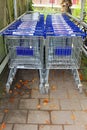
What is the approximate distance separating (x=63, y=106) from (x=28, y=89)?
71 cm

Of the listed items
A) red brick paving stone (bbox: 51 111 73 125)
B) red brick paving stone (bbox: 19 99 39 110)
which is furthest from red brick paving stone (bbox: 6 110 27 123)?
red brick paving stone (bbox: 51 111 73 125)

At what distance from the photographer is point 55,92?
3.28 metres

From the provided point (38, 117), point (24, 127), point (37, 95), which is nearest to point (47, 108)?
point (38, 117)

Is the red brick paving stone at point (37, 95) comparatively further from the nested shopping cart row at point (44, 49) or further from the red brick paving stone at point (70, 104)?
the red brick paving stone at point (70, 104)

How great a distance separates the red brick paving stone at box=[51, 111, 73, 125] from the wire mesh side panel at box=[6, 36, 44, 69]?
845 mm

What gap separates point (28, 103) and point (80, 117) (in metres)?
0.76

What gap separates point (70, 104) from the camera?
2.95 metres

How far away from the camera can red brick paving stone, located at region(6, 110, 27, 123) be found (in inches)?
102

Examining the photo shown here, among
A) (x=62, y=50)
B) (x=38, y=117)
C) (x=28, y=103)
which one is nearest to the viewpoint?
(x=38, y=117)

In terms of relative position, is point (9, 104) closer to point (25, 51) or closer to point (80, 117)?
point (25, 51)

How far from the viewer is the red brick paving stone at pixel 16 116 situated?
260 cm

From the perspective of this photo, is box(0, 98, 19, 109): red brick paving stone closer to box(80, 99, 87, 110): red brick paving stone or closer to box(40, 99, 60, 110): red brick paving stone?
box(40, 99, 60, 110): red brick paving stone

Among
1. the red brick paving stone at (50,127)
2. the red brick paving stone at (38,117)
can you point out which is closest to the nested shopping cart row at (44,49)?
the red brick paving stone at (38,117)

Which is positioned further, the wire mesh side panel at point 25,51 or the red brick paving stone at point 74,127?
the wire mesh side panel at point 25,51
